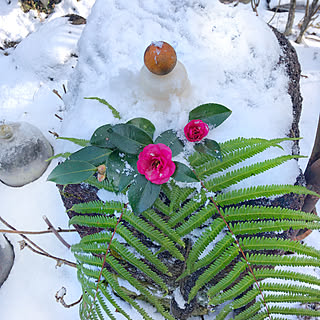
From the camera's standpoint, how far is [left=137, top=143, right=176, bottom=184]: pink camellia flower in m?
0.85

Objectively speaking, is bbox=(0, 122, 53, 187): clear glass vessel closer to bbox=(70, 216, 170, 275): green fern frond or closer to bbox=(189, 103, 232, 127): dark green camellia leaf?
bbox=(70, 216, 170, 275): green fern frond

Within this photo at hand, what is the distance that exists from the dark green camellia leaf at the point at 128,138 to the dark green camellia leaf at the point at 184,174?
119mm

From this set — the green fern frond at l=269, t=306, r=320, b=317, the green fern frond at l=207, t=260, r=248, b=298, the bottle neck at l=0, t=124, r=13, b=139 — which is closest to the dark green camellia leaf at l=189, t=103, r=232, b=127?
the green fern frond at l=207, t=260, r=248, b=298

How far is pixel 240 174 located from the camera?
37.0 inches

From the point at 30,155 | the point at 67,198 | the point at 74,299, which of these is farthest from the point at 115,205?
the point at 30,155

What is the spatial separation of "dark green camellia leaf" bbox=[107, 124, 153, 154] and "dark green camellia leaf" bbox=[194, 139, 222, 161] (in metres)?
0.16

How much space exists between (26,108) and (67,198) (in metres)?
1.66

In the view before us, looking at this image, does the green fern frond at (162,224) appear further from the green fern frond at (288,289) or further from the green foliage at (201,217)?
the green fern frond at (288,289)

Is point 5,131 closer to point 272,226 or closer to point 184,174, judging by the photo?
point 184,174

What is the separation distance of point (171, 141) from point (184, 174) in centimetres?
12

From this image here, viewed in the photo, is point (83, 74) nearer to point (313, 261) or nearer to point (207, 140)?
point (207, 140)

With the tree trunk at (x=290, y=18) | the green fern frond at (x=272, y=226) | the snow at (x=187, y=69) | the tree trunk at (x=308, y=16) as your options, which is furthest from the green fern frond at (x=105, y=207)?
the tree trunk at (x=290, y=18)

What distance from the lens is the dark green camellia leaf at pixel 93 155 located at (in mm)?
971

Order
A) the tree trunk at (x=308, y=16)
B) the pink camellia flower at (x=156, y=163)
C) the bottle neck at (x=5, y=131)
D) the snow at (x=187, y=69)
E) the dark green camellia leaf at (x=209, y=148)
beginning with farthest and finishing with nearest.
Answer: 1. the tree trunk at (x=308, y=16)
2. the bottle neck at (x=5, y=131)
3. the snow at (x=187, y=69)
4. the dark green camellia leaf at (x=209, y=148)
5. the pink camellia flower at (x=156, y=163)
